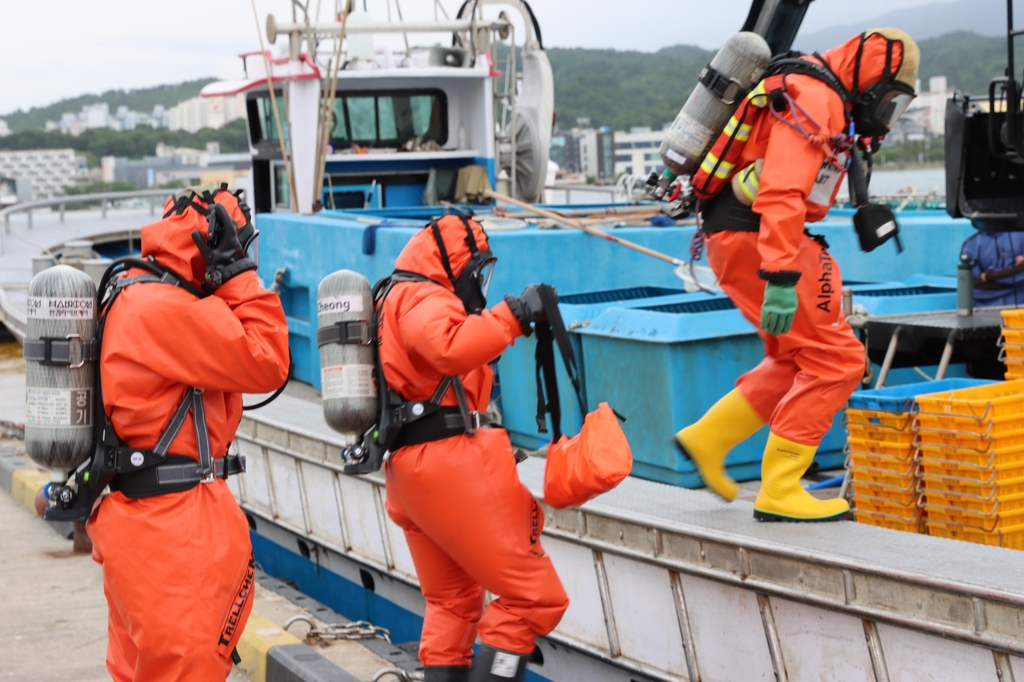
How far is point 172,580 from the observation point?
3295 millimetres

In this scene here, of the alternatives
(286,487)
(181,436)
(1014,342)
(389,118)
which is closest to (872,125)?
(1014,342)

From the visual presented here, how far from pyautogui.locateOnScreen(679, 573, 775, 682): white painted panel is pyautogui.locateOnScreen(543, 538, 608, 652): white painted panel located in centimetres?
56

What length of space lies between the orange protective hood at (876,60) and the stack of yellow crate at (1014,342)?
111 cm

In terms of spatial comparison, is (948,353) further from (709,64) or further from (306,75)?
(306,75)

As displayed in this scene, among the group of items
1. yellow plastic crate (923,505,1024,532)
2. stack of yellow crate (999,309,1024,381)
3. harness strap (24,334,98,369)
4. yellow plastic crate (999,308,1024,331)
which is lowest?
yellow plastic crate (923,505,1024,532)

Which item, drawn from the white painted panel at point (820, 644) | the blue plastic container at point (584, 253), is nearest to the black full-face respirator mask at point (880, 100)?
the white painted panel at point (820, 644)

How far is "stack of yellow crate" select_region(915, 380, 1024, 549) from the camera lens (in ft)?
13.2

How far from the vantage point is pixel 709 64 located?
4.19m

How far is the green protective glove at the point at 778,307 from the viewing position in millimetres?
3846

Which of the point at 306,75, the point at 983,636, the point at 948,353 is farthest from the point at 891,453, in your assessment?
the point at 306,75

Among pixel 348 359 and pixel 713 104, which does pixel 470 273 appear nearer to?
pixel 348 359

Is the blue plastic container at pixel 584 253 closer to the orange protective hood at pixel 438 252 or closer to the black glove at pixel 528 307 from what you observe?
the orange protective hood at pixel 438 252

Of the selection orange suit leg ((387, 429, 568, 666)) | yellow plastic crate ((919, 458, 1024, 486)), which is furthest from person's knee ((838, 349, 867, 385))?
orange suit leg ((387, 429, 568, 666))

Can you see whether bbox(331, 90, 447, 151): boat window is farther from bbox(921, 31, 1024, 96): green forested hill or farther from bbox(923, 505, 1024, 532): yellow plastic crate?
bbox(923, 505, 1024, 532): yellow plastic crate
